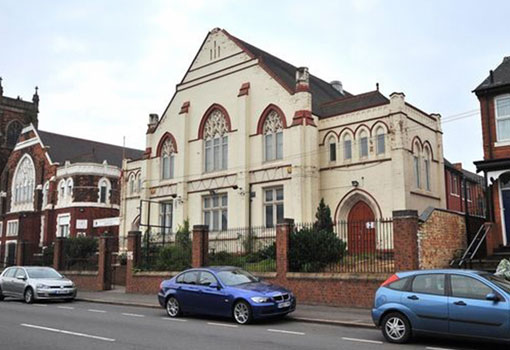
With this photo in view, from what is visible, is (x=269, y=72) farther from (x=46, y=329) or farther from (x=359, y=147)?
(x=46, y=329)

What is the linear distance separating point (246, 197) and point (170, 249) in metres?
6.59

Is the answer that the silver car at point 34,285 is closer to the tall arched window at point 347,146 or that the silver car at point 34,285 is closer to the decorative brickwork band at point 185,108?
the tall arched window at point 347,146

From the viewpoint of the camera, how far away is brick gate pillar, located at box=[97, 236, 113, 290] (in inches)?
1004

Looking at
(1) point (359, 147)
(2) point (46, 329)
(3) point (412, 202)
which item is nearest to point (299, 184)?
(1) point (359, 147)

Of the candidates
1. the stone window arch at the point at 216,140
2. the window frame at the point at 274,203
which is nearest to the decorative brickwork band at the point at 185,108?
the stone window arch at the point at 216,140

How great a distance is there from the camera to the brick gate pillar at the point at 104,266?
25500mm

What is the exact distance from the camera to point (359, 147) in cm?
2595

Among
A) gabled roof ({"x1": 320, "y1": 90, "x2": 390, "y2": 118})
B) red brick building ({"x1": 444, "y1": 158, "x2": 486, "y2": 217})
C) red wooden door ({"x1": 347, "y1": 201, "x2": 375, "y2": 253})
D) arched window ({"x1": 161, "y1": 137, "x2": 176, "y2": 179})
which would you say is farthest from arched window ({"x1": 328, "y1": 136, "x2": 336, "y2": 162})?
arched window ({"x1": 161, "y1": 137, "x2": 176, "y2": 179})

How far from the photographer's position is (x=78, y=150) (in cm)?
5188

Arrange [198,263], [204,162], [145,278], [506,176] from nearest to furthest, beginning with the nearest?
[506,176] → [198,263] → [145,278] → [204,162]

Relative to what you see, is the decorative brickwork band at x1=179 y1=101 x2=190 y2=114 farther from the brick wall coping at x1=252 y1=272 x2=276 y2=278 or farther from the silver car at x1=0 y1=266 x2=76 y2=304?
the brick wall coping at x1=252 y1=272 x2=276 y2=278

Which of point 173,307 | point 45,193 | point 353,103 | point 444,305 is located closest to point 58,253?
point 173,307

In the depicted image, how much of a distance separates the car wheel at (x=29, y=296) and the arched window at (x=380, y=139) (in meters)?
16.5

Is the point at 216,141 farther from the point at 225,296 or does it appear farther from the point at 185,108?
the point at 225,296
